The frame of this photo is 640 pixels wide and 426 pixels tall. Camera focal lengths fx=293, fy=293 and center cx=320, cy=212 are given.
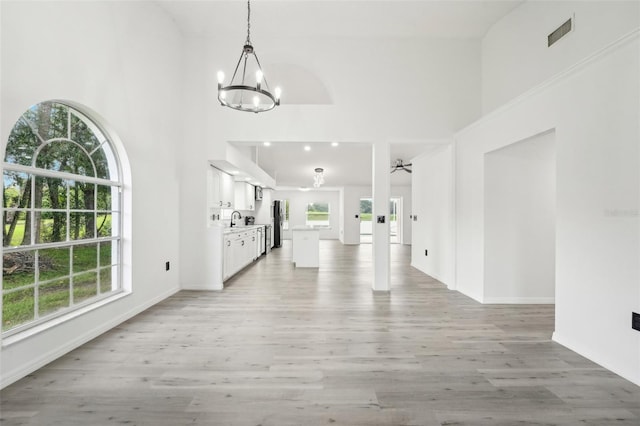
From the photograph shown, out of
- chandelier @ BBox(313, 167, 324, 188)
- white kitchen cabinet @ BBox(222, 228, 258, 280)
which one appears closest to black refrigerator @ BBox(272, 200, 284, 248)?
chandelier @ BBox(313, 167, 324, 188)

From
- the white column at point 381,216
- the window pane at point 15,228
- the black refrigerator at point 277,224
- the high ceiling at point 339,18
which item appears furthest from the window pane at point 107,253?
the black refrigerator at point 277,224

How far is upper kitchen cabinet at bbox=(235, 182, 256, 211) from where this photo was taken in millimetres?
7410

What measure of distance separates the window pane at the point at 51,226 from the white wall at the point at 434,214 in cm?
479

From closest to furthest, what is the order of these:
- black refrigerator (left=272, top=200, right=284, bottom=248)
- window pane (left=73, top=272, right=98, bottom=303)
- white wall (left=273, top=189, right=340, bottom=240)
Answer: window pane (left=73, top=272, right=98, bottom=303) → black refrigerator (left=272, top=200, right=284, bottom=248) → white wall (left=273, top=189, right=340, bottom=240)

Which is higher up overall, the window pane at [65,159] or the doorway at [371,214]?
the window pane at [65,159]

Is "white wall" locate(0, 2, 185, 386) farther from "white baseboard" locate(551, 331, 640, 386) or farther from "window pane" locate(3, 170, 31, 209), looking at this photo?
"white baseboard" locate(551, 331, 640, 386)

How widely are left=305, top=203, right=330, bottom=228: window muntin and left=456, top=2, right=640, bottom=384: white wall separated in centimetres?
1118

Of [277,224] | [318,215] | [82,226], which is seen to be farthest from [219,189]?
[318,215]

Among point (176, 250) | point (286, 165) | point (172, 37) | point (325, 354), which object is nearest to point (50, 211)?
point (176, 250)

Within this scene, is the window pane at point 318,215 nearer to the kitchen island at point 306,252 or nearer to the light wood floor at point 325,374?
the kitchen island at point 306,252

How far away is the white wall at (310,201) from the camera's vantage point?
45.4ft

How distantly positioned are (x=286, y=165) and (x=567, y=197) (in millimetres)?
7886

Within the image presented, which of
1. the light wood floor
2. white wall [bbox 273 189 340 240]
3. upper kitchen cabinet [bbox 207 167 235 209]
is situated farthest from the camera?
white wall [bbox 273 189 340 240]

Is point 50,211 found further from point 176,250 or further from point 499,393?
point 499,393
